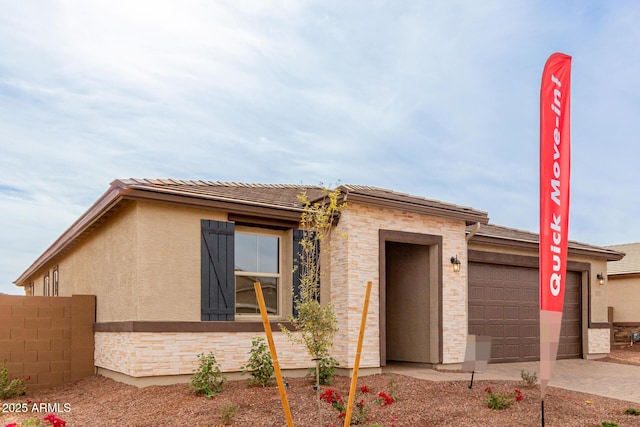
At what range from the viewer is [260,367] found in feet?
32.4

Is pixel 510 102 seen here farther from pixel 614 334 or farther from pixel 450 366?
pixel 614 334

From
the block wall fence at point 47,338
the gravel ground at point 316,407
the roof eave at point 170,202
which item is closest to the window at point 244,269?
the roof eave at point 170,202

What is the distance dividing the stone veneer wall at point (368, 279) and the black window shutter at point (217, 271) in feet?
6.97

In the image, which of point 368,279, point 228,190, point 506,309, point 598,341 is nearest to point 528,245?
point 506,309

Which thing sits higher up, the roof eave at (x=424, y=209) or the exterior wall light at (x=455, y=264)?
the roof eave at (x=424, y=209)

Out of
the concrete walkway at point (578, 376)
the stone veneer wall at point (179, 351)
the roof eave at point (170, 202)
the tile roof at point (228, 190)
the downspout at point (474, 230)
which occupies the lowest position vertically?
the concrete walkway at point (578, 376)

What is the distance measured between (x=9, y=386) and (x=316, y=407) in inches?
244

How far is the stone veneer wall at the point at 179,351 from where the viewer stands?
31.7 ft

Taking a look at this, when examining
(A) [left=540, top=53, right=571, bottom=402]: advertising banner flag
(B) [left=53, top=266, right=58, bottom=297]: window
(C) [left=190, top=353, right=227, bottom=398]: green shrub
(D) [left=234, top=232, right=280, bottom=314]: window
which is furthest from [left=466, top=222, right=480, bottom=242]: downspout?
(B) [left=53, top=266, right=58, bottom=297]: window

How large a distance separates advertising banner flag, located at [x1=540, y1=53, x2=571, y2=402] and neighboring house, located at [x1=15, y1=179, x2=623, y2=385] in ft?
12.0

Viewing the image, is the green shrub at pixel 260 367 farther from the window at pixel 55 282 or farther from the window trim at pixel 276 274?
the window at pixel 55 282

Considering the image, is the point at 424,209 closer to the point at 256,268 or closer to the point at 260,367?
the point at 256,268

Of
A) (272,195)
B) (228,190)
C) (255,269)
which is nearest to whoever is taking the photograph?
(255,269)

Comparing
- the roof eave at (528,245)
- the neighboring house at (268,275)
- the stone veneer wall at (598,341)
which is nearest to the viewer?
the neighboring house at (268,275)
